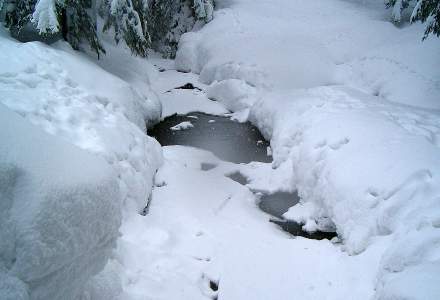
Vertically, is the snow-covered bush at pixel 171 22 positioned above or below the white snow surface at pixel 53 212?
below

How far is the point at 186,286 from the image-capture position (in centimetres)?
416

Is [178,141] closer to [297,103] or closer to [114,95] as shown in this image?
[114,95]

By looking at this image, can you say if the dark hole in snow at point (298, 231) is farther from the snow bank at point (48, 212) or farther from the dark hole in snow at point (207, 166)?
the snow bank at point (48, 212)

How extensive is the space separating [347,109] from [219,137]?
3057 millimetres

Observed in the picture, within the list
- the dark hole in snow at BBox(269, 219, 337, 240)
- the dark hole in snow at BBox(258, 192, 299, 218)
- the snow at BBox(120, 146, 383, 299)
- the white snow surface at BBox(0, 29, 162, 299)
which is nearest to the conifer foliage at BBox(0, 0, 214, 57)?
the white snow surface at BBox(0, 29, 162, 299)

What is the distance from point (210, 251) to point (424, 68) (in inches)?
362

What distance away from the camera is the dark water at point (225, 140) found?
21.1 ft

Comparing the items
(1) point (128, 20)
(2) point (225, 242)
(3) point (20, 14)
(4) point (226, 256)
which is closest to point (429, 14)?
(1) point (128, 20)

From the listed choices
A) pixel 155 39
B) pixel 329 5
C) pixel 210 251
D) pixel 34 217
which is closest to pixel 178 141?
pixel 210 251

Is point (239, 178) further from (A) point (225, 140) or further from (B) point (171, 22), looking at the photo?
(B) point (171, 22)

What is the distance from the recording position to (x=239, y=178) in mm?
7059

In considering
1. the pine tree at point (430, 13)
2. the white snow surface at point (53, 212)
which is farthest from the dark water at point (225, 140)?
Answer: the pine tree at point (430, 13)

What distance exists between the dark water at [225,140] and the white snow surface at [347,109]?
0.36 meters

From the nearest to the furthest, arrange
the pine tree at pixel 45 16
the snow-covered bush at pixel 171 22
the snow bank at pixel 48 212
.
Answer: the snow bank at pixel 48 212 < the pine tree at pixel 45 16 < the snow-covered bush at pixel 171 22
